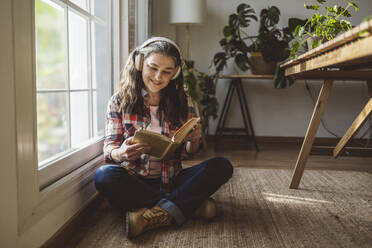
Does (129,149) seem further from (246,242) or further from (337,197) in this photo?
(337,197)

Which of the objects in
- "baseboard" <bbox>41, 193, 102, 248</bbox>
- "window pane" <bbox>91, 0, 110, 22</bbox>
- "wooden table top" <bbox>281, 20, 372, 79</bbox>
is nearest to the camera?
"wooden table top" <bbox>281, 20, 372, 79</bbox>

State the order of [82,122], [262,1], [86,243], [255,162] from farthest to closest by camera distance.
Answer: [262,1] < [255,162] < [82,122] < [86,243]

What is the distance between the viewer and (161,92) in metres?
1.65

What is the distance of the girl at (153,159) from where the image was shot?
1.42 m

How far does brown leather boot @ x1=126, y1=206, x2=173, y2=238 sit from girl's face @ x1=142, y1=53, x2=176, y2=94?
0.49 metres

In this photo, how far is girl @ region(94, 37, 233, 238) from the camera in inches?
56.0

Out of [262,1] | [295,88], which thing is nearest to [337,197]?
[295,88]

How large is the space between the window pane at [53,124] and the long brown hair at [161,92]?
10.8 inches

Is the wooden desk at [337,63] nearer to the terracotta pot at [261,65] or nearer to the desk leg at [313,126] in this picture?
the desk leg at [313,126]

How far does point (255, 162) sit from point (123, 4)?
1480 mm

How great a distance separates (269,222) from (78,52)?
121 cm

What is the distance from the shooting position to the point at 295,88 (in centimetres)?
364

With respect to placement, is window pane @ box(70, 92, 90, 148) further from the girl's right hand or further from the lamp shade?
the lamp shade

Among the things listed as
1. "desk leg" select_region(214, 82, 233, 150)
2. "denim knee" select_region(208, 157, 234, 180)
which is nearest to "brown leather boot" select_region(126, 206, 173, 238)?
"denim knee" select_region(208, 157, 234, 180)
